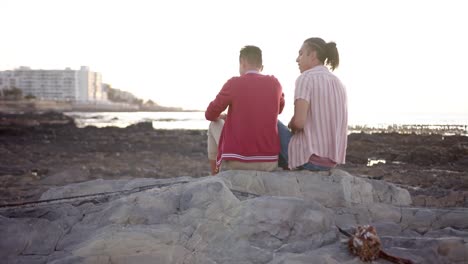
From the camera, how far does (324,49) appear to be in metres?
4.47

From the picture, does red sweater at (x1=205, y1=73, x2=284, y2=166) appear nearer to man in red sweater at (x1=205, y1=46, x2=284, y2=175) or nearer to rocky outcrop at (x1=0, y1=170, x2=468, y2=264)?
man in red sweater at (x1=205, y1=46, x2=284, y2=175)

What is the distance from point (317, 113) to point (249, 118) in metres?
0.63

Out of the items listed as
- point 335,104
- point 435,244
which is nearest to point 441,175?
point 335,104

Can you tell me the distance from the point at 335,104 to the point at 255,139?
82 centimetres

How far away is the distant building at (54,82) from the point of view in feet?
541

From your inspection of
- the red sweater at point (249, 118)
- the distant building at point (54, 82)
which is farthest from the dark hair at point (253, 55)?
the distant building at point (54, 82)

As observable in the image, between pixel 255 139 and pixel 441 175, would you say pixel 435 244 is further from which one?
pixel 441 175

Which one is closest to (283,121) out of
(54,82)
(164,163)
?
(164,163)

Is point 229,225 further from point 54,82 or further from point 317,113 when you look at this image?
point 54,82

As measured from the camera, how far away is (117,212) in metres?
3.66

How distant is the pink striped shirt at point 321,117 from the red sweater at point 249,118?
0.82 feet

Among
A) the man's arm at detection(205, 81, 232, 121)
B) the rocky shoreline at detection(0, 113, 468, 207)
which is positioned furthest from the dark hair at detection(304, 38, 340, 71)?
the rocky shoreline at detection(0, 113, 468, 207)

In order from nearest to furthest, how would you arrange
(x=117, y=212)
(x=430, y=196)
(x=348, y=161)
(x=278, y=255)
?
1. (x=278, y=255)
2. (x=117, y=212)
3. (x=430, y=196)
4. (x=348, y=161)

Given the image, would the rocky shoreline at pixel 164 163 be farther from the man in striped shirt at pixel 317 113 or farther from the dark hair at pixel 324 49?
the dark hair at pixel 324 49
